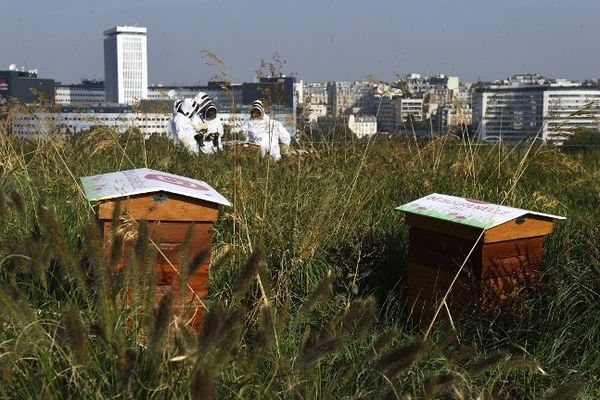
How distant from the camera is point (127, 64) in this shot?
81.1 m

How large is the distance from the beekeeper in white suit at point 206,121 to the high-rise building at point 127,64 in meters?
43.1

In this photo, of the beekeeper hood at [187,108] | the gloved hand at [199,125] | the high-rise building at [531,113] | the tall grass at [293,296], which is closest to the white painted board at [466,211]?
the tall grass at [293,296]

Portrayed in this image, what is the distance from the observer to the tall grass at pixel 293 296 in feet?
7.13

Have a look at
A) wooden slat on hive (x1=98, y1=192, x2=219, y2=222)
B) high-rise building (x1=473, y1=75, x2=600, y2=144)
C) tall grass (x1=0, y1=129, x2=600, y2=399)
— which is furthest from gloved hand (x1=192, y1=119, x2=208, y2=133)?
wooden slat on hive (x1=98, y1=192, x2=219, y2=222)

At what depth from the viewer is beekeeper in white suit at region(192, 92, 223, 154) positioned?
39.6 feet

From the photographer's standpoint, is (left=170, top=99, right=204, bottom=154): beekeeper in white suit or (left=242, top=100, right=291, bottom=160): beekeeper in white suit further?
(left=170, top=99, right=204, bottom=154): beekeeper in white suit

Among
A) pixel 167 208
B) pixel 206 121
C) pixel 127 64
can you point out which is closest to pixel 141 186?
pixel 167 208

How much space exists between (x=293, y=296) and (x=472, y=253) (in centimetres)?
96

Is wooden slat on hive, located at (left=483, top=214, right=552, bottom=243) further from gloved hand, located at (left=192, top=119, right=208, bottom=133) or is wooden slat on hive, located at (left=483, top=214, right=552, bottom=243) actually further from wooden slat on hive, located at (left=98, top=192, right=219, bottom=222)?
gloved hand, located at (left=192, top=119, right=208, bottom=133)

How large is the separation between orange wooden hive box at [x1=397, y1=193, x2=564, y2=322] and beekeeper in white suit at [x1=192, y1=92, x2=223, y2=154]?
775 cm

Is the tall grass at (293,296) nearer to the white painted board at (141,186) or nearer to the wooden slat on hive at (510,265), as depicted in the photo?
the wooden slat on hive at (510,265)

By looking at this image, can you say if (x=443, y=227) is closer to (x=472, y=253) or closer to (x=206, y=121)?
(x=472, y=253)

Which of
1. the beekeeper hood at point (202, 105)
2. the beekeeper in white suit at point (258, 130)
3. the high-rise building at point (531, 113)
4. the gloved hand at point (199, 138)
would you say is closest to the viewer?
the high-rise building at point (531, 113)

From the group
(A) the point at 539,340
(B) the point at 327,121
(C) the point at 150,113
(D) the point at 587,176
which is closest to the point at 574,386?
(A) the point at 539,340
